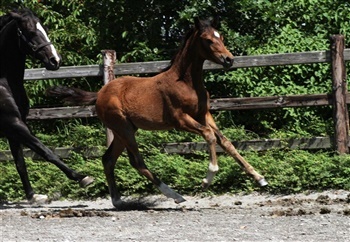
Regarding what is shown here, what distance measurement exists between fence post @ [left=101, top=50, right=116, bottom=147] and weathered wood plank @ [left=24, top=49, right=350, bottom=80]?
72 mm

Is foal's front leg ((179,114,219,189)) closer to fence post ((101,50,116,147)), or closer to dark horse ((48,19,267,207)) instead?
dark horse ((48,19,267,207))

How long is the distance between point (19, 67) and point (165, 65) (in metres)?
2.24

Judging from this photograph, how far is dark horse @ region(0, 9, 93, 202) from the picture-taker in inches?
393

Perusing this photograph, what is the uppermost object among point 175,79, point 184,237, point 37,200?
point 175,79

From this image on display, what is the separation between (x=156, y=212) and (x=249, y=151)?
7.89 ft

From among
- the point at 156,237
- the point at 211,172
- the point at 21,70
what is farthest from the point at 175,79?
the point at 156,237

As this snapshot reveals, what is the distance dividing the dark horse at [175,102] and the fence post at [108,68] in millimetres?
1828

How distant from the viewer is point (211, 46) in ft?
30.9

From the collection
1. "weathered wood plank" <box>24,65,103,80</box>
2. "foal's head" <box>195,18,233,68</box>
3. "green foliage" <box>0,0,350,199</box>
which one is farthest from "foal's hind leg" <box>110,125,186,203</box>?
"weathered wood plank" <box>24,65,103,80</box>

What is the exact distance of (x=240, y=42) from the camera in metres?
12.8

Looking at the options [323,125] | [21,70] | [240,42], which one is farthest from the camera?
[240,42]

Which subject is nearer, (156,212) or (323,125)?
(156,212)

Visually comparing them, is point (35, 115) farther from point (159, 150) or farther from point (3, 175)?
point (159, 150)

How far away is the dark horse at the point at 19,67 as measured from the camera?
32.8 ft
